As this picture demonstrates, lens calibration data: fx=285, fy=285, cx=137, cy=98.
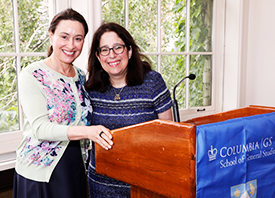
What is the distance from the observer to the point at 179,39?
267 centimetres

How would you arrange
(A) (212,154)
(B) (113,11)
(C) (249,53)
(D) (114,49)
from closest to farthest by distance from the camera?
(A) (212,154)
(D) (114,49)
(B) (113,11)
(C) (249,53)

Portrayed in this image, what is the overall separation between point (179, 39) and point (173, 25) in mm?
146

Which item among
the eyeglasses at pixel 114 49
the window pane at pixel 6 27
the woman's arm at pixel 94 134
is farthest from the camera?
the window pane at pixel 6 27

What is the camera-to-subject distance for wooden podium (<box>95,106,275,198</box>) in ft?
2.65

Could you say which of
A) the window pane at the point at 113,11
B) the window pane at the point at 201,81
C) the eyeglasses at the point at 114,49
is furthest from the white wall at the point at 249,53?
the eyeglasses at the point at 114,49

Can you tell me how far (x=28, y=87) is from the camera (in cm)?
122

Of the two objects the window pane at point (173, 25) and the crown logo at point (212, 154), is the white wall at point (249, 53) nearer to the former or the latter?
the window pane at point (173, 25)

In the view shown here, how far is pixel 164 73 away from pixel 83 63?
0.86 m

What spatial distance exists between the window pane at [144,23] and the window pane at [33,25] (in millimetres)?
691

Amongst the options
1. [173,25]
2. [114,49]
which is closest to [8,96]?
[114,49]

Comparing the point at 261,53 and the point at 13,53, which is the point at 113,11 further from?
the point at 261,53

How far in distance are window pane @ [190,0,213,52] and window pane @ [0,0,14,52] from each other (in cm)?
165

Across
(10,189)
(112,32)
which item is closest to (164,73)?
(112,32)

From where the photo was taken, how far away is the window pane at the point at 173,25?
254 centimetres
